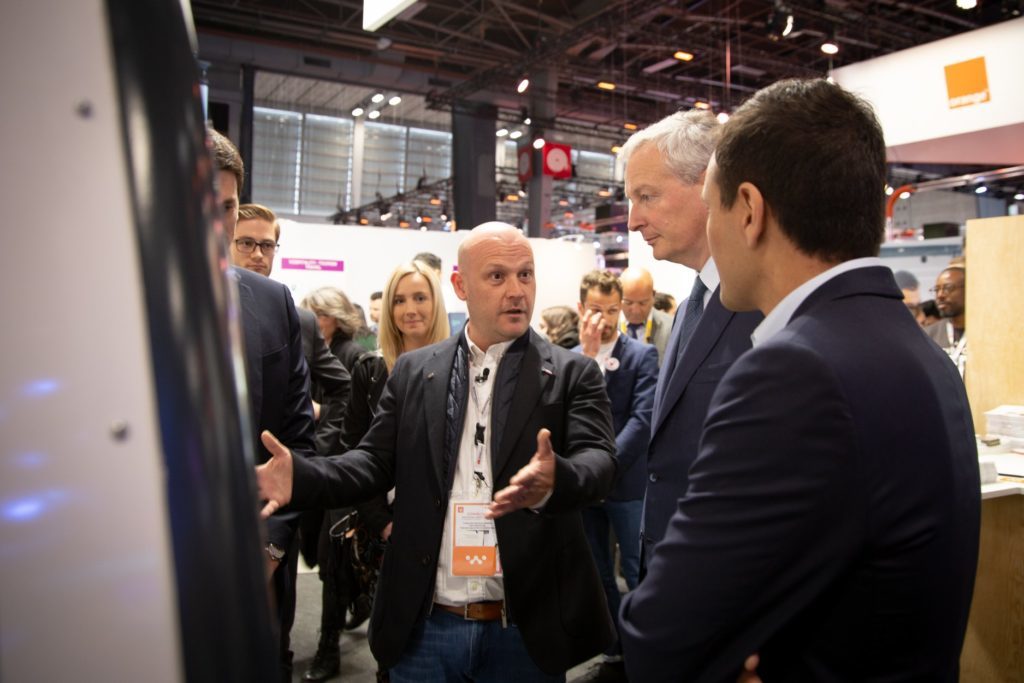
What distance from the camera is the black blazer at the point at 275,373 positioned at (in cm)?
170

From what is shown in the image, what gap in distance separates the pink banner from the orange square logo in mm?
6304

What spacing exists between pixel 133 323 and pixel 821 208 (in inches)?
34.5

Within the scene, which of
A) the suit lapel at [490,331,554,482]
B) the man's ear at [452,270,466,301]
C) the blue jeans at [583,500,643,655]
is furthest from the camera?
the blue jeans at [583,500,643,655]

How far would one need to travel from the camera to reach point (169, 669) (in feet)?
1.14

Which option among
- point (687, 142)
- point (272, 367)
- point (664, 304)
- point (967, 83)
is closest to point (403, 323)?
point (272, 367)

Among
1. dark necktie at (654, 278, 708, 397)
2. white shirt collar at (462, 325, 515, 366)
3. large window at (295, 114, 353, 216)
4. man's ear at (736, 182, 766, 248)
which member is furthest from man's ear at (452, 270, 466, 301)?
large window at (295, 114, 353, 216)

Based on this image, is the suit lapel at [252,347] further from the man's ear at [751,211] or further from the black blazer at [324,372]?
the black blazer at [324,372]

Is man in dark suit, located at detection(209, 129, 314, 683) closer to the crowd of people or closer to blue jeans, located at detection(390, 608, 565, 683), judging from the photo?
the crowd of people

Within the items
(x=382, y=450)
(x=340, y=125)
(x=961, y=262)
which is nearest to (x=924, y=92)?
(x=961, y=262)

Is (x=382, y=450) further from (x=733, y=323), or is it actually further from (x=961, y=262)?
(x=961, y=262)

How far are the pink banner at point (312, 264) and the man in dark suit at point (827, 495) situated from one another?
310 inches

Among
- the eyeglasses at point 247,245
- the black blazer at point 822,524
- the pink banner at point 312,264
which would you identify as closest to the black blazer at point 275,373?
the black blazer at point 822,524

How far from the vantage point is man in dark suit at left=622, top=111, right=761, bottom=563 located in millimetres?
1631

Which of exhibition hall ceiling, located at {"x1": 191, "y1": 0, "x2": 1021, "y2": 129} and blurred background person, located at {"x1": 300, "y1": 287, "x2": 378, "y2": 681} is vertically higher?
exhibition hall ceiling, located at {"x1": 191, "y1": 0, "x2": 1021, "y2": 129}
